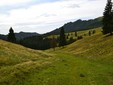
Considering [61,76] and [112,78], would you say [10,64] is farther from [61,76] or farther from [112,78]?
[112,78]

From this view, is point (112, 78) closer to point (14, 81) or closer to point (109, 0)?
point (14, 81)

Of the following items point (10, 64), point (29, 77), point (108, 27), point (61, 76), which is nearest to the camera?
point (29, 77)

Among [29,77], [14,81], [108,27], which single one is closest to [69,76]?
[29,77]

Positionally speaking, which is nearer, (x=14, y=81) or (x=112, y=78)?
(x=14, y=81)

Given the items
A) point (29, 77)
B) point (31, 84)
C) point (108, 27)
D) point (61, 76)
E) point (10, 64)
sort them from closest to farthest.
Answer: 1. point (31, 84)
2. point (29, 77)
3. point (61, 76)
4. point (10, 64)
5. point (108, 27)

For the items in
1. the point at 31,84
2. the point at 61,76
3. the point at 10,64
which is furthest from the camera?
the point at 10,64

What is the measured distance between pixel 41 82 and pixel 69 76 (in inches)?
217

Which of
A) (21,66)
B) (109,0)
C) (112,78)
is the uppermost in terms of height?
(109,0)

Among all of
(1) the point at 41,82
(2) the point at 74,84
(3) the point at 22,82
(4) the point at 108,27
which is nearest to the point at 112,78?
(2) the point at 74,84

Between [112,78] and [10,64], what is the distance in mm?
13907

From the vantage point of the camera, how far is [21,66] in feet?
108

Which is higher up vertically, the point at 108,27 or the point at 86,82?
the point at 108,27

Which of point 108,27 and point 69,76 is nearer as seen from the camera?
point 69,76

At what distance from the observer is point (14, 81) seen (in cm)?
2669
